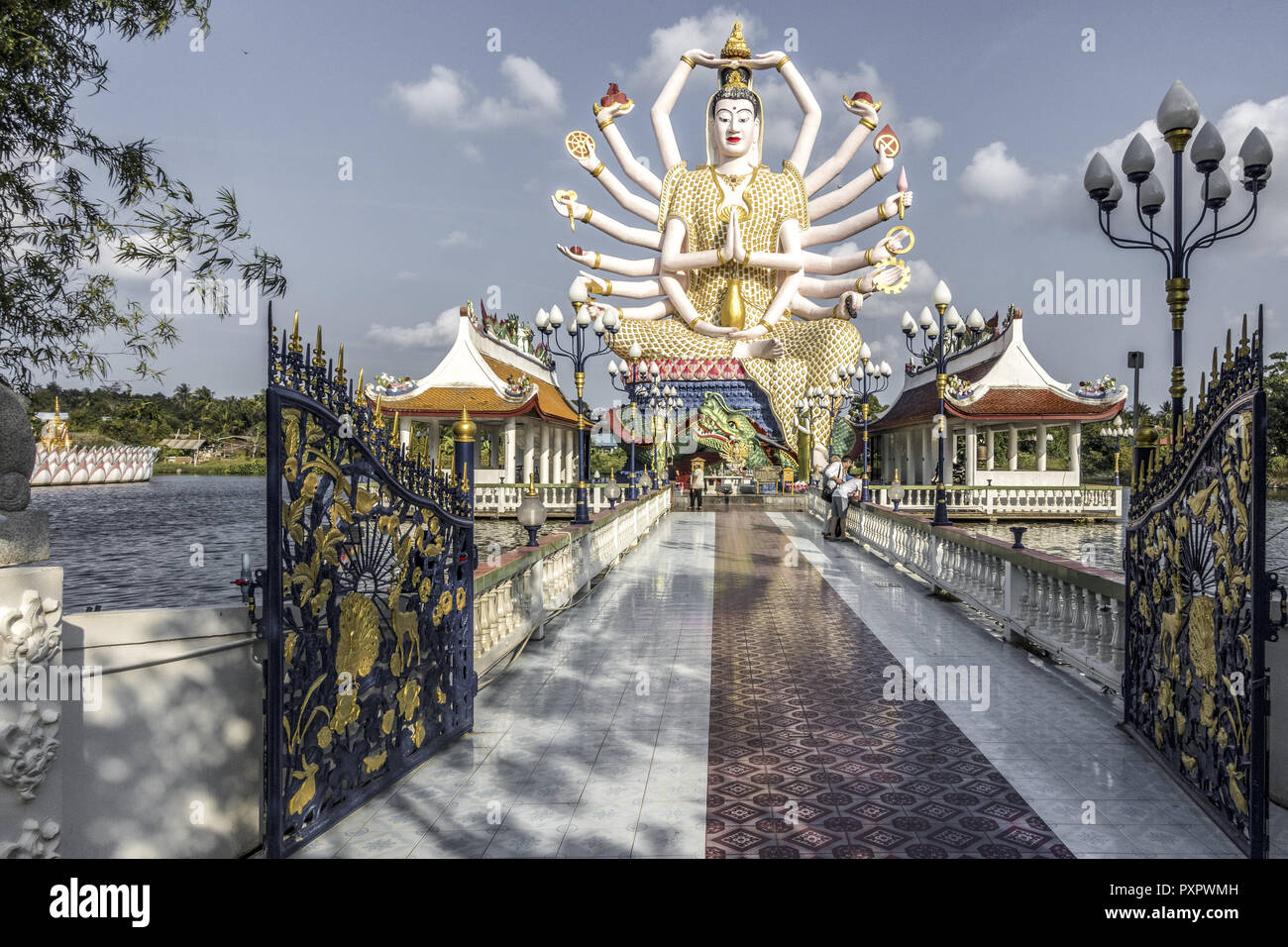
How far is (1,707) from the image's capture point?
106 inches

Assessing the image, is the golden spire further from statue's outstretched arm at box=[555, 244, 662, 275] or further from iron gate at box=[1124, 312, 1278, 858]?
iron gate at box=[1124, 312, 1278, 858]

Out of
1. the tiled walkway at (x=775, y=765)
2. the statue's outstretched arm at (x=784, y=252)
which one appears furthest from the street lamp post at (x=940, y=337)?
the statue's outstretched arm at (x=784, y=252)

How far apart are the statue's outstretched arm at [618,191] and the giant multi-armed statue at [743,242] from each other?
6 centimetres

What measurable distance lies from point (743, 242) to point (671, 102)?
7871 mm

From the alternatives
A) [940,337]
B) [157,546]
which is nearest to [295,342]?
[940,337]

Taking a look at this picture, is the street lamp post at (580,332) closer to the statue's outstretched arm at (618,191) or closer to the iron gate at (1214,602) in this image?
the iron gate at (1214,602)

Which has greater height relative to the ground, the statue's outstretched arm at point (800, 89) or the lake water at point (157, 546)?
the statue's outstretched arm at point (800, 89)

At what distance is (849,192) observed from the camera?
41406 millimetres

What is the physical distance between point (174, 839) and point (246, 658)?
761mm

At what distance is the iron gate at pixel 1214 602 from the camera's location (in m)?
3.42

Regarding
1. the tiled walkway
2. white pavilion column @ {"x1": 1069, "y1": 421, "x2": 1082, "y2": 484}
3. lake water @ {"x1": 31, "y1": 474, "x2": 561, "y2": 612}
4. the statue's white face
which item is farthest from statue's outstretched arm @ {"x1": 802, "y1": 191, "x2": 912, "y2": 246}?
the tiled walkway

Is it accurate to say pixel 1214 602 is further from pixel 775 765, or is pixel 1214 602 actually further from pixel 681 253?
pixel 681 253
